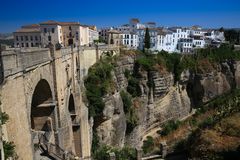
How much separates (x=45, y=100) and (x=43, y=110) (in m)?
0.68

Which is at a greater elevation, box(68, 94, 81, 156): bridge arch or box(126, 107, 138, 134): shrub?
box(68, 94, 81, 156): bridge arch

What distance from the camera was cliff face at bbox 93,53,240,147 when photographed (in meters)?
29.0

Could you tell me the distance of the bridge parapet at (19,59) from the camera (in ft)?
32.1

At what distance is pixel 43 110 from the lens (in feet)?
54.4

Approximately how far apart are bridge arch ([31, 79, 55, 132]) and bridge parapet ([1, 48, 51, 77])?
272 cm

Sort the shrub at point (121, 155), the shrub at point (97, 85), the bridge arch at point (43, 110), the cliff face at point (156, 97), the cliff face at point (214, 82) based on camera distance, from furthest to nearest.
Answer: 1. the cliff face at point (214, 82)
2. the cliff face at point (156, 97)
3. the shrub at point (97, 85)
4. the bridge arch at point (43, 110)
5. the shrub at point (121, 155)

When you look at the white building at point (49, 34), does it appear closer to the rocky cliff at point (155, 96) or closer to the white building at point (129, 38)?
the rocky cliff at point (155, 96)

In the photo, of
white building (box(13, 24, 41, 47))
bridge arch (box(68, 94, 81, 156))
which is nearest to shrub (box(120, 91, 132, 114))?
bridge arch (box(68, 94, 81, 156))

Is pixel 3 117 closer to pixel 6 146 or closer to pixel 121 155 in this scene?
pixel 6 146

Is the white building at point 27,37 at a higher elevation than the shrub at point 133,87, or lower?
higher

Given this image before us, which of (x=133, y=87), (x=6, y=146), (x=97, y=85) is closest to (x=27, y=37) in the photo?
(x=133, y=87)

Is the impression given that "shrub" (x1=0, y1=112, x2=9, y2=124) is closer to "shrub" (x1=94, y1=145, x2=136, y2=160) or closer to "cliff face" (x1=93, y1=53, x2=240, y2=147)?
"shrub" (x1=94, y1=145, x2=136, y2=160)

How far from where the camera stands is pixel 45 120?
54.8 feet

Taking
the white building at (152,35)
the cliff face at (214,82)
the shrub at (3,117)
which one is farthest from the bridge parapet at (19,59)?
the white building at (152,35)
